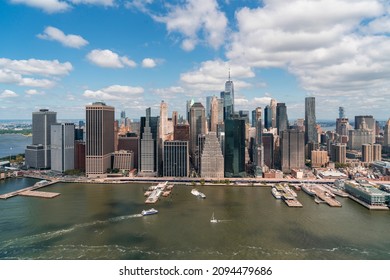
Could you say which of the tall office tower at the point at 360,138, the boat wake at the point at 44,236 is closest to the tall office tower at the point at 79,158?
the boat wake at the point at 44,236

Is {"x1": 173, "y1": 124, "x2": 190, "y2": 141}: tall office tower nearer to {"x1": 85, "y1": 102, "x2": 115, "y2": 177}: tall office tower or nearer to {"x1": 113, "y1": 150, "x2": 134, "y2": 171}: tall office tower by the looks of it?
{"x1": 113, "y1": 150, "x2": 134, "y2": 171}: tall office tower

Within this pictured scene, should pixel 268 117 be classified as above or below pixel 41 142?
above

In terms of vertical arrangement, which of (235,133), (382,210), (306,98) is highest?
(306,98)

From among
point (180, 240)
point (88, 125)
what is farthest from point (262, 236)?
point (88, 125)

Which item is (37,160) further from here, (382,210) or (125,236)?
(382,210)

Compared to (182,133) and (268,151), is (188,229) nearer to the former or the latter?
(182,133)

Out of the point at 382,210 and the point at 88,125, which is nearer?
the point at 382,210

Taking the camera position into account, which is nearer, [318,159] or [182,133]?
[318,159]

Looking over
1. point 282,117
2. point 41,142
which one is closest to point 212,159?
point 41,142
